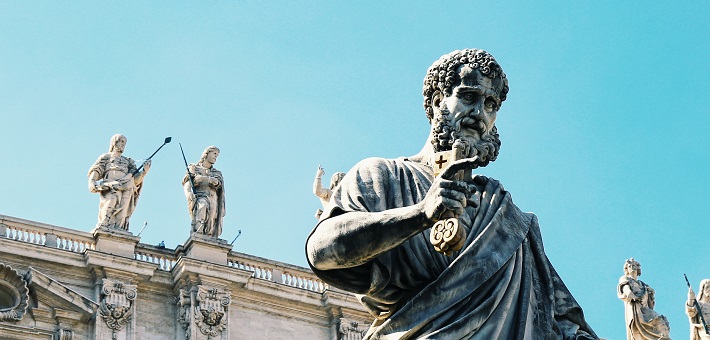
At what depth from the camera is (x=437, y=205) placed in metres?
4.77

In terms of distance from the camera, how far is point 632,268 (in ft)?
111

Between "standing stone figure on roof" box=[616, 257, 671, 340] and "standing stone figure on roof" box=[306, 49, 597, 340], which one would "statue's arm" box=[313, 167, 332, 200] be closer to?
"standing stone figure on roof" box=[616, 257, 671, 340]

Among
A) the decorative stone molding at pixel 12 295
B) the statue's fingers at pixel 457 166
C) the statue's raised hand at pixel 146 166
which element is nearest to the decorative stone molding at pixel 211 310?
the statue's raised hand at pixel 146 166

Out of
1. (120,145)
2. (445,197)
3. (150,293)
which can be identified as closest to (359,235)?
(445,197)

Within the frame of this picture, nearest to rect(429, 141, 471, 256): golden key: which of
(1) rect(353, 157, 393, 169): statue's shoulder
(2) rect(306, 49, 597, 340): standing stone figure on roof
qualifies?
(2) rect(306, 49, 597, 340): standing stone figure on roof

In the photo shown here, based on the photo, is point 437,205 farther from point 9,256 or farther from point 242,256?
point 242,256

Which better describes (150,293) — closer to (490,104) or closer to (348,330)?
(348,330)

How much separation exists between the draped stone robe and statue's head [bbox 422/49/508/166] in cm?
13

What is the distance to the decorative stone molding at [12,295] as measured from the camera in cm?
3256

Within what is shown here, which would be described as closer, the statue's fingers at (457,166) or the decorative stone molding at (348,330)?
the statue's fingers at (457,166)

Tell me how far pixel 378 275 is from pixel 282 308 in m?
30.3

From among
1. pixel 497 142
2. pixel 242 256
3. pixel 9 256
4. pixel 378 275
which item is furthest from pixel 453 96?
pixel 242 256

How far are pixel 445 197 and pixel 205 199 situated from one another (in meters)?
30.3

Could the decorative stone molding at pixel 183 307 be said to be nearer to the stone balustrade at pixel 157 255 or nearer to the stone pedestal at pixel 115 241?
the stone balustrade at pixel 157 255
